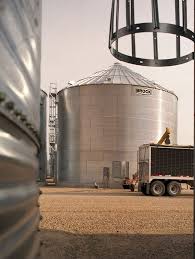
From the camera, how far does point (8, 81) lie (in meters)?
1.84

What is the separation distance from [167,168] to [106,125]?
33.6ft

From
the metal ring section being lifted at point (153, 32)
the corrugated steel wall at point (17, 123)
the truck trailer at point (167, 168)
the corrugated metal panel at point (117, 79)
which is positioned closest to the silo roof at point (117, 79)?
the corrugated metal panel at point (117, 79)

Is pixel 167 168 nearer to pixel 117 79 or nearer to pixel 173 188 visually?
pixel 173 188

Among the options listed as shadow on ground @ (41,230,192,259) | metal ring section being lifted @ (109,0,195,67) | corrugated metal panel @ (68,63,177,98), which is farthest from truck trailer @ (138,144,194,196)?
metal ring section being lifted @ (109,0,195,67)

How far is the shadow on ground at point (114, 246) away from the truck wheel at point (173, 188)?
12.7 meters

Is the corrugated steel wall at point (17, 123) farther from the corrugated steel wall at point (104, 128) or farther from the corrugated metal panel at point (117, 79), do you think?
the corrugated metal panel at point (117, 79)

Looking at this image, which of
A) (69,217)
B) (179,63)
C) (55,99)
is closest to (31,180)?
(179,63)

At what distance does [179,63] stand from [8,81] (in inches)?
100

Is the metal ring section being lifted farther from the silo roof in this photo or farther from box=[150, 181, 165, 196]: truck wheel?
the silo roof

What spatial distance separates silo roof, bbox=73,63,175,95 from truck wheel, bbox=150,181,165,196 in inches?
492

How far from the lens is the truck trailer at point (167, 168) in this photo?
2059cm

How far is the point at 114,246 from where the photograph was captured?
7.00 m

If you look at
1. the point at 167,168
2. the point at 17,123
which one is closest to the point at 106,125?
the point at 167,168

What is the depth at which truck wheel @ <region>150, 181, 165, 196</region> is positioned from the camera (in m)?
20.6
